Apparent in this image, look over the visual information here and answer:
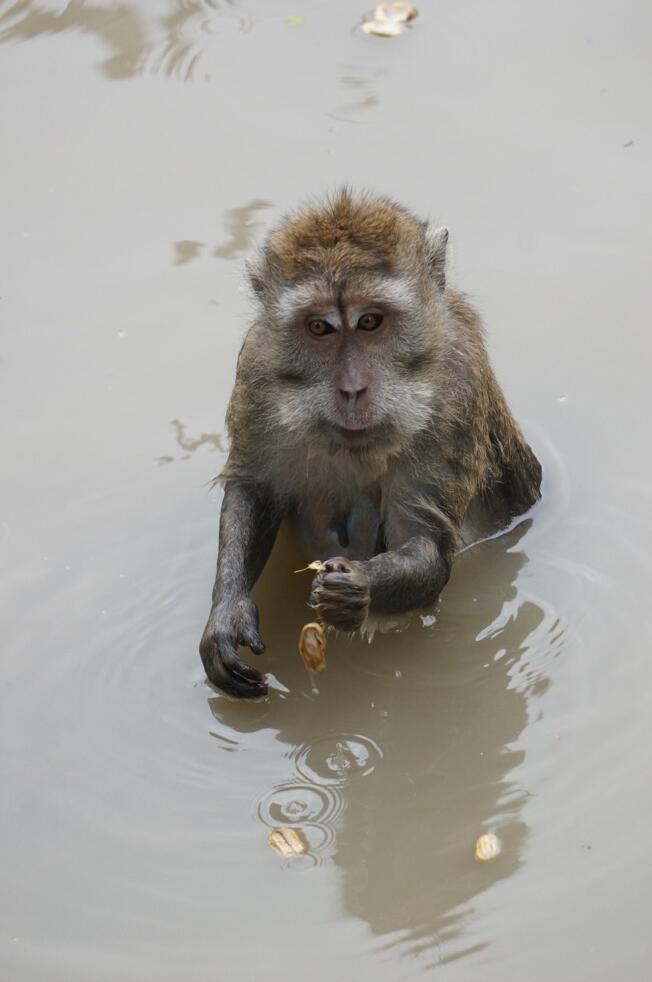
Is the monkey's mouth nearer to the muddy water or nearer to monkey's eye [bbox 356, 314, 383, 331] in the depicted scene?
monkey's eye [bbox 356, 314, 383, 331]

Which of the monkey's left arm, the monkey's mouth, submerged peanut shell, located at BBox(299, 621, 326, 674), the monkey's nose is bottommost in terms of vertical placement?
submerged peanut shell, located at BBox(299, 621, 326, 674)

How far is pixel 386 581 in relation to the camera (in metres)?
6.42

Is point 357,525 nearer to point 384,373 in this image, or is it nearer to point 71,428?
point 384,373

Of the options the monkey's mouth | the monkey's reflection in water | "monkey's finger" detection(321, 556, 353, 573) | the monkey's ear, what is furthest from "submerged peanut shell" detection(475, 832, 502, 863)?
the monkey's ear

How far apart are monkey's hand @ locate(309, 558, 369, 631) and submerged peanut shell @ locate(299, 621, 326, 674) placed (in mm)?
258

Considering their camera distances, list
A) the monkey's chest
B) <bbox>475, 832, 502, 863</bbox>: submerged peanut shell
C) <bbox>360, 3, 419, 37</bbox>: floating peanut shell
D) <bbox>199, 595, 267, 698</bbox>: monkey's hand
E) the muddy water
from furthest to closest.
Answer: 1. <bbox>360, 3, 419, 37</bbox>: floating peanut shell
2. the monkey's chest
3. <bbox>199, 595, 267, 698</bbox>: monkey's hand
4. <bbox>475, 832, 502, 863</bbox>: submerged peanut shell
5. the muddy water

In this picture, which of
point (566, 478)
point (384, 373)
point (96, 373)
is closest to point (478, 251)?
point (566, 478)

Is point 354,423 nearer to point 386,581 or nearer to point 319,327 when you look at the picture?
point 319,327

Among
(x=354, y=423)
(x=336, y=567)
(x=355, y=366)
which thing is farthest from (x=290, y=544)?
(x=355, y=366)

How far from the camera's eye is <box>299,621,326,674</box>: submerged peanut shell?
256 inches

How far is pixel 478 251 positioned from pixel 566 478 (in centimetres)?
177

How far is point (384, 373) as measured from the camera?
627 cm

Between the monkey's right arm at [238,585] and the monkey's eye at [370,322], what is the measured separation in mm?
1211

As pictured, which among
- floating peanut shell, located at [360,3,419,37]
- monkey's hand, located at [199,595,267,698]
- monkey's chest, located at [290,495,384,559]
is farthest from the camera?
floating peanut shell, located at [360,3,419,37]
